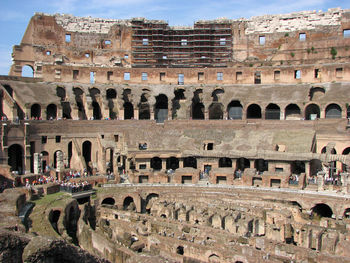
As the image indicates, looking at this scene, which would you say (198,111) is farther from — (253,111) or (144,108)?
(144,108)

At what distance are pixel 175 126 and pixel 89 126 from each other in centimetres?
984

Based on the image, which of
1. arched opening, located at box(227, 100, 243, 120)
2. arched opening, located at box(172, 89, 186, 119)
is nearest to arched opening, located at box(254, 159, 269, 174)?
arched opening, located at box(227, 100, 243, 120)

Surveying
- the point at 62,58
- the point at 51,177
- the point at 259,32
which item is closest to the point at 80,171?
the point at 51,177

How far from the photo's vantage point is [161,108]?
1823 inches

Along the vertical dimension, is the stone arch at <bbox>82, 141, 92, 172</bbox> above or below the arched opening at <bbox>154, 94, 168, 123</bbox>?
below

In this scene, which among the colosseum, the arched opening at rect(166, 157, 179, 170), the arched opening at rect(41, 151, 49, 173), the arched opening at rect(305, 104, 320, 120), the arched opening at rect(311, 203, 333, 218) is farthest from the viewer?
the arched opening at rect(305, 104, 320, 120)

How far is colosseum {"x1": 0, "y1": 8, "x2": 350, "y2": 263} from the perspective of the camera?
19234 millimetres

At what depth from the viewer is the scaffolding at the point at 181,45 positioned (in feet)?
165

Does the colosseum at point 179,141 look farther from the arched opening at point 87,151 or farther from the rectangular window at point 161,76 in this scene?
the arched opening at point 87,151

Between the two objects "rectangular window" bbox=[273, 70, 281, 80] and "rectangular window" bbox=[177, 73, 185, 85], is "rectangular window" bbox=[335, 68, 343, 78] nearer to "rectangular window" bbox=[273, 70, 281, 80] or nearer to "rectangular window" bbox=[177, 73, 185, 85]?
"rectangular window" bbox=[273, 70, 281, 80]

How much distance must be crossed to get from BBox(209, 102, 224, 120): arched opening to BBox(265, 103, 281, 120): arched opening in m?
5.68

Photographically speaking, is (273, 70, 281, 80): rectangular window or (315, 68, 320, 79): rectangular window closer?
(315, 68, 320, 79): rectangular window

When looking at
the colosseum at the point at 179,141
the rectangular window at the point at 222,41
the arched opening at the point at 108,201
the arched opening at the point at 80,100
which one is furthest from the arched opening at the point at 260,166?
the rectangular window at the point at 222,41

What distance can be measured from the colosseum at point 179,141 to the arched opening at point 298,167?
113 cm
